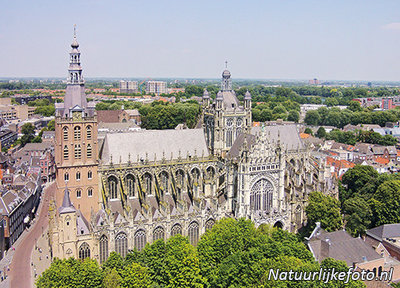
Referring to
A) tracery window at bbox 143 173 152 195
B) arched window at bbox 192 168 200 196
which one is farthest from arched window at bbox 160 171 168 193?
arched window at bbox 192 168 200 196

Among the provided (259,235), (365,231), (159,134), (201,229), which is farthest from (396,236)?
(159,134)

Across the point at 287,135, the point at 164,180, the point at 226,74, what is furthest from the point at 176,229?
the point at 287,135

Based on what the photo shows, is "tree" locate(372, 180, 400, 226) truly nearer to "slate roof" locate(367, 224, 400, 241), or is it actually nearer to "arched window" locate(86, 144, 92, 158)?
"slate roof" locate(367, 224, 400, 241)

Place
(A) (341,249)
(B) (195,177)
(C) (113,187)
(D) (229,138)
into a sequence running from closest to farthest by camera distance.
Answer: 1. (A) (341,249)
2. (C) (113,187)
3. (B) (195,177)
4. (D) (229,138)

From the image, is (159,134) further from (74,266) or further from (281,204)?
(74,266)

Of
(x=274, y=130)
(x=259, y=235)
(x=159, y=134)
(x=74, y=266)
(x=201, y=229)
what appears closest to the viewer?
(x=74, y=266)

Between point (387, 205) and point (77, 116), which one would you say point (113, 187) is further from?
point (387, 205)
